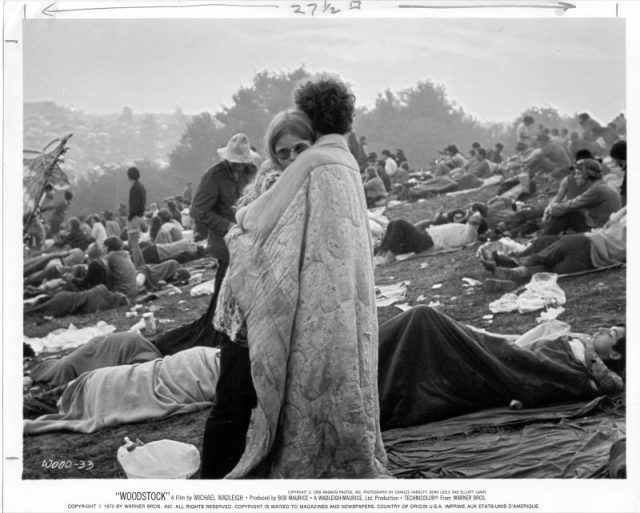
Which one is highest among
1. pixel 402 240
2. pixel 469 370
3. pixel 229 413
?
pixel 402 240

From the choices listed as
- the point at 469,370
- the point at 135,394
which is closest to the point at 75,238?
the point at 135,394

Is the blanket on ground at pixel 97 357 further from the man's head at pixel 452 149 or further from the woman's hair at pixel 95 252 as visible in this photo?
the man's head at pixel 452 149

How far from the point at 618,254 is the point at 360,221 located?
1874mm

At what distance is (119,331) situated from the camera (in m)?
6.03

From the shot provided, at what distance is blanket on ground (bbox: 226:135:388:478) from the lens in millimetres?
5227

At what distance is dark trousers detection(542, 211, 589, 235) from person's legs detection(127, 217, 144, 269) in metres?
2.65

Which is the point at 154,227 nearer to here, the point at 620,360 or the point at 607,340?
the point at 607,340

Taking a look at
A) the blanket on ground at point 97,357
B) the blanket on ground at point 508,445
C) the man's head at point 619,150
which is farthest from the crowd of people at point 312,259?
the blanket on ground at point 97,357

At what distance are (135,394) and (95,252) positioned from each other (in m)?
0.98

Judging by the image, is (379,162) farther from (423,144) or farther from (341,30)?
(341,30)

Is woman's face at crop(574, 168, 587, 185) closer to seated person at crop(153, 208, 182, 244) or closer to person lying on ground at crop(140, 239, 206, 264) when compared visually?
person lying on ground at crop(140, 239, 206, 264)

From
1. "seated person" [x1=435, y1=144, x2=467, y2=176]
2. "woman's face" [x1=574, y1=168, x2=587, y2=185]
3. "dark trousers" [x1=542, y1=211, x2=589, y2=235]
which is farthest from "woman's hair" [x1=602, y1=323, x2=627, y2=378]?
"seated person" [x1=435, y1=144, x2=467, y2=176]

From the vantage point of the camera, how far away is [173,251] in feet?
20.3

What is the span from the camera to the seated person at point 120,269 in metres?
6.12
